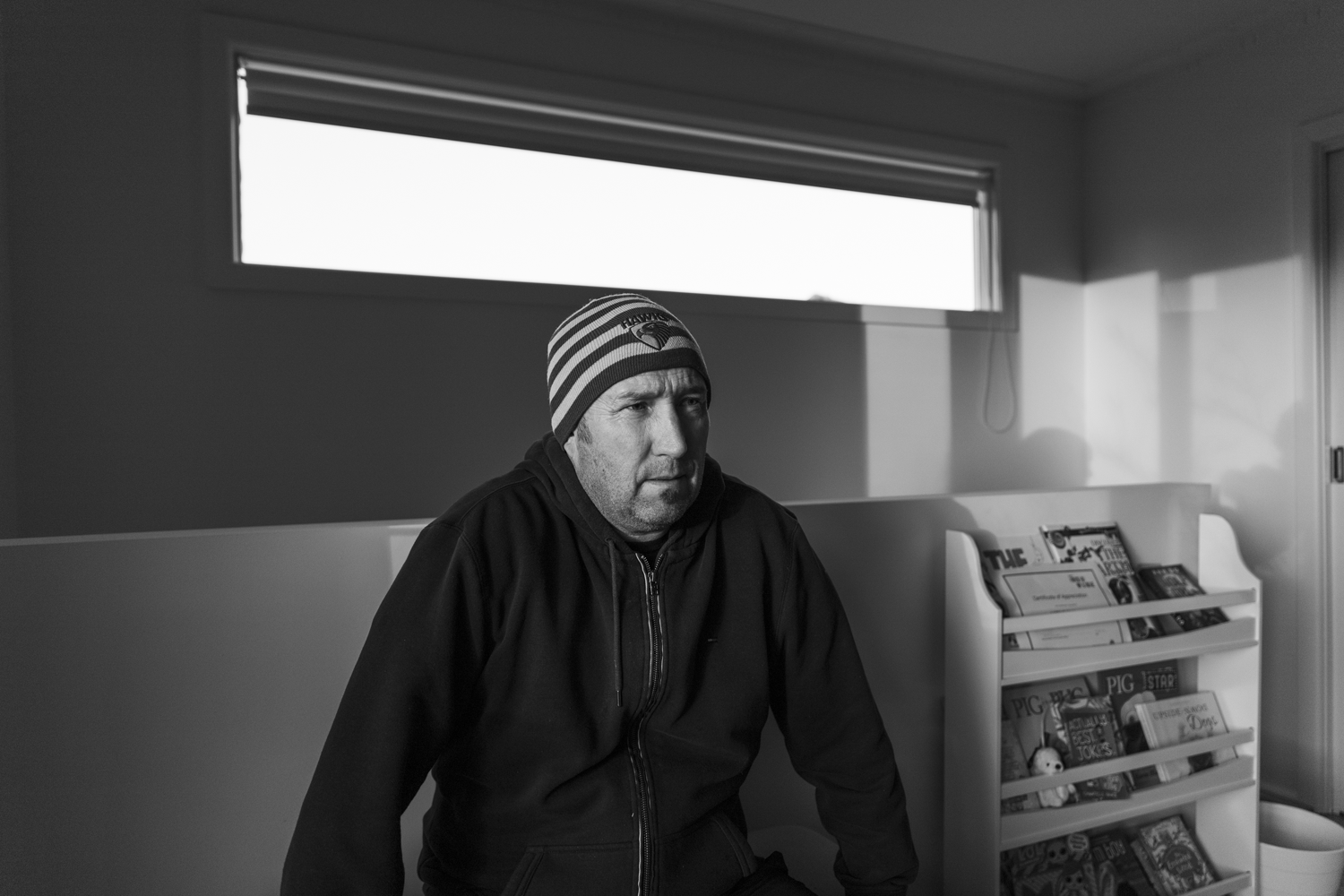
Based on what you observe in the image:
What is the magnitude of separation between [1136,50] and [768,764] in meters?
2.69

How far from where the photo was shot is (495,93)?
236cm

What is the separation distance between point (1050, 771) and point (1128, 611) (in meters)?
0.38

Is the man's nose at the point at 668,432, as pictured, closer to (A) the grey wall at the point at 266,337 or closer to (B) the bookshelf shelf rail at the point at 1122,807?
(B) the bookshelf shelf rail at the point at 1122,807

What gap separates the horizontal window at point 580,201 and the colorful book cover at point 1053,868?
174 centimetres

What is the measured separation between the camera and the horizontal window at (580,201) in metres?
2.21

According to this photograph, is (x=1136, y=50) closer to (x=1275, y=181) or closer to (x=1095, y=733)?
(x=1275, y=181)

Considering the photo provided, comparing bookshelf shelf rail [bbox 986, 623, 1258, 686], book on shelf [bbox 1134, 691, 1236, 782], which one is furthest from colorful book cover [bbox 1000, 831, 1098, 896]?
bookshelf shelf rail [bbox 986, 623, 1258, 686]

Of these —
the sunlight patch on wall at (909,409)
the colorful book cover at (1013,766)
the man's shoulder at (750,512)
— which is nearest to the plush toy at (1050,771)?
the colorful book cover at (1013,766)

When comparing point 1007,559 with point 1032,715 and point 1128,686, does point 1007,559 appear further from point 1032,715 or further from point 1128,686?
point 1128,686

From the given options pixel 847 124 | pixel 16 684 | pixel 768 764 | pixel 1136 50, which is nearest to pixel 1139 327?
pixel 1136 50

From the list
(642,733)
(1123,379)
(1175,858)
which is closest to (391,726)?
(642,733)

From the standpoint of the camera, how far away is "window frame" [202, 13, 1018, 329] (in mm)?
2080

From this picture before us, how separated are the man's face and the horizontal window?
1.39 meters

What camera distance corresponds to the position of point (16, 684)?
1.17m
